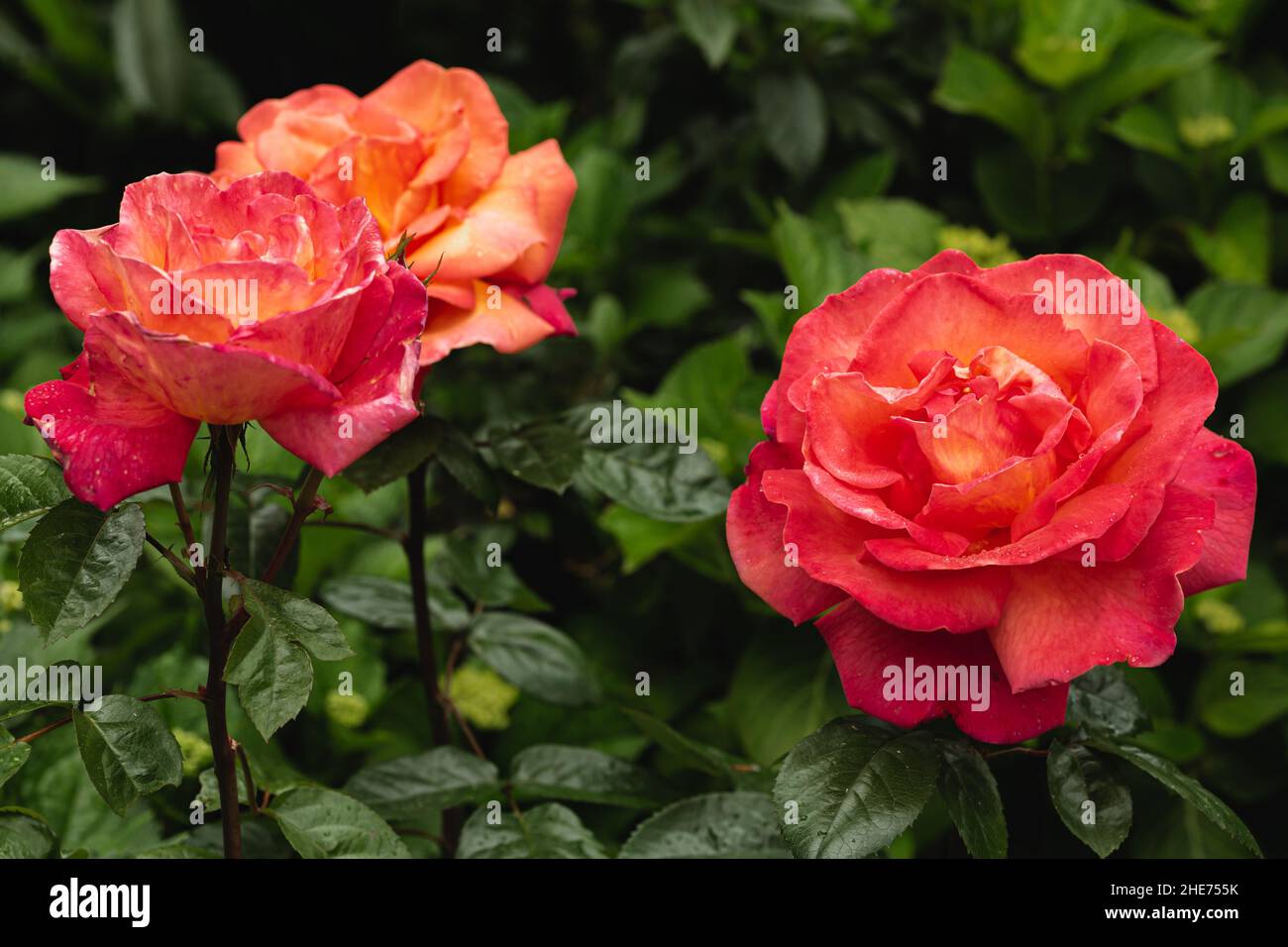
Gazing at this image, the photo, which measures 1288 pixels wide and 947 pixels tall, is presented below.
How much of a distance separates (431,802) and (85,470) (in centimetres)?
36

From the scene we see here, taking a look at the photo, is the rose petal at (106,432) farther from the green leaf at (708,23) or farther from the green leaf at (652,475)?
the green leaf at (708,23)

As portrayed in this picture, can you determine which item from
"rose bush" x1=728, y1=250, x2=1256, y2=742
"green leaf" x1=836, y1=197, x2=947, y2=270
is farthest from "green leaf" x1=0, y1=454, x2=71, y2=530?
"green leaf" x1=836, y1=197, x2=947, y2=270

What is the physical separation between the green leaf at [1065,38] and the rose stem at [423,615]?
0.98 metres

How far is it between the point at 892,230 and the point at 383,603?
2.48 feet

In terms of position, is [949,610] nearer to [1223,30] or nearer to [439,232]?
[439,232]

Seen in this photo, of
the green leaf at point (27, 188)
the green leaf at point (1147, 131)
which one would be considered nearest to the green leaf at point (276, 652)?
the green leaf at point (1147, 131)

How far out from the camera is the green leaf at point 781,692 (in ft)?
3.57

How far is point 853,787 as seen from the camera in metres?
0.65

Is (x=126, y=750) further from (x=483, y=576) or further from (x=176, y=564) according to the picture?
(x=483, y=576)

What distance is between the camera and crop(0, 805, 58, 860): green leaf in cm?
65

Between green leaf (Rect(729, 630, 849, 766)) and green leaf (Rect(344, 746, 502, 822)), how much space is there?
28 cm

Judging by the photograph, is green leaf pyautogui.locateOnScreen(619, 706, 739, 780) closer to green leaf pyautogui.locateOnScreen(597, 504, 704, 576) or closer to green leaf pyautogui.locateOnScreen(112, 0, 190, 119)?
green leaf pyautogui.locateOnScreen(597, 504, 704, 576)

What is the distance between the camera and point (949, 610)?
0.62 m

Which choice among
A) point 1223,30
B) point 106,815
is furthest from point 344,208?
point 1223,30
